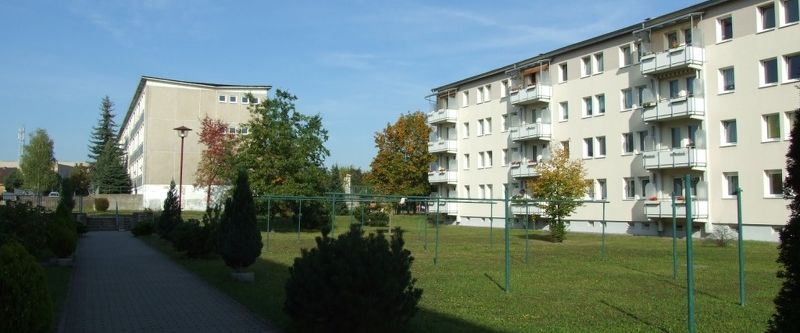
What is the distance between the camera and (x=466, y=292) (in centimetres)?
1377

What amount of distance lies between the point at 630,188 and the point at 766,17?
13.3m

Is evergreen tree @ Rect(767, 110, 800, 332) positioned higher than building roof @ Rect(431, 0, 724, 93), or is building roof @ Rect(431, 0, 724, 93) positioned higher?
building roof @ Rect(431, 0, 724, 93)

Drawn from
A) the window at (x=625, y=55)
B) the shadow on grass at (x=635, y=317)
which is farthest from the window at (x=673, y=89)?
the shadow on grass at (x=635, y=317)

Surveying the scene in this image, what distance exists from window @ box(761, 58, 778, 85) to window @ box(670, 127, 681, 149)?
238 inches

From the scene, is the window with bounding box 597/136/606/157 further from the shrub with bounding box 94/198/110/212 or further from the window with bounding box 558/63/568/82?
the shrub with bounding box 94/198/110/212

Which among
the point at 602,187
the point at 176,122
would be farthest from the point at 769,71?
the point at 176,122

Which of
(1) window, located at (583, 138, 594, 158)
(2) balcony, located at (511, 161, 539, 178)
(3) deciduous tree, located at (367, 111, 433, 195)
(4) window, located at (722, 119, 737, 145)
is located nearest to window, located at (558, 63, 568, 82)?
(1) window, located at (583, 138, 594, 158)

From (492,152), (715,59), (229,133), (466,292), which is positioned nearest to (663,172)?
Answer: (715,59)

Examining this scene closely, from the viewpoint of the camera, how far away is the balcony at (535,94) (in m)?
49.2

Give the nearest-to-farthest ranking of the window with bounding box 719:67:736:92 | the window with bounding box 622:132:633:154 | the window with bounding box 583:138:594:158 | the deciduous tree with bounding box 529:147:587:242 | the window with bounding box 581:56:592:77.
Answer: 1. the deciduous tree with bounding box 529:147:587:242
2. the window with bounding box 719:67:736:92
3. the window with bounding box 622:132:633:154
4. the window with bounding box 581:56:592:77
5. the window with bounding box 583:138:594:158

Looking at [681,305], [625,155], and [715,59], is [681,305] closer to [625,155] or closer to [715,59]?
[715,59]

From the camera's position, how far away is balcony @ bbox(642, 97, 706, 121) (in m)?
36.8

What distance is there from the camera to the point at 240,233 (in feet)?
50.2

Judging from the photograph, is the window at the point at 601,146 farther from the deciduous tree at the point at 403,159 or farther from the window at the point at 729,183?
the deciduous tree at the point at 403,159
